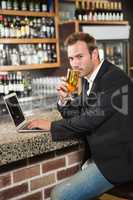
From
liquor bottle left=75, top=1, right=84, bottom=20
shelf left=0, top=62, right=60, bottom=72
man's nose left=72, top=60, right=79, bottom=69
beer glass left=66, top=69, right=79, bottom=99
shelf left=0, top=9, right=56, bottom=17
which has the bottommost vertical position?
shelf left=0, top=62, right=60, bottom=72

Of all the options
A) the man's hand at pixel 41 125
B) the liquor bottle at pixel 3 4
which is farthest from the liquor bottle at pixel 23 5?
the man's hand at pixel 41 125

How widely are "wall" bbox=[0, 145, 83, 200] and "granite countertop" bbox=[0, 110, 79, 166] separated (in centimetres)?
12

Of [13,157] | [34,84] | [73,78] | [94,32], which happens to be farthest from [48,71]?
[13,157]

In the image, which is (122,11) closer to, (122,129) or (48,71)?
(48,71)

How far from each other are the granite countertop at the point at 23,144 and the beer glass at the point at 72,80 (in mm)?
320

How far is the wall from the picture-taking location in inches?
75.4

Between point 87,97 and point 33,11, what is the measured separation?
267 centimetres

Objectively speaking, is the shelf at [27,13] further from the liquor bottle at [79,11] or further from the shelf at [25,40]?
the liquor bottle at [79,11]

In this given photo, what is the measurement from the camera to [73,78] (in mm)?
2104

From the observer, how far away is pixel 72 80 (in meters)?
2.12

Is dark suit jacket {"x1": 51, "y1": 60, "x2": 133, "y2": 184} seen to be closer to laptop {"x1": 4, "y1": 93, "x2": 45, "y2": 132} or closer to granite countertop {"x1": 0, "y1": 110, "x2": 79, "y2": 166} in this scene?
granite countertop {"x1": 0, "y1": 110, "x2": 79, "y2": 166}

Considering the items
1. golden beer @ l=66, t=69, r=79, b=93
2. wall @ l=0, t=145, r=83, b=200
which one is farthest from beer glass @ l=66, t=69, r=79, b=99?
wall @ l=0, t=145, r=83, b=200

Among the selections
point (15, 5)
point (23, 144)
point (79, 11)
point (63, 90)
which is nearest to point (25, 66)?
point (15, 5)

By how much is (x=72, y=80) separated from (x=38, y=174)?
0.58m
